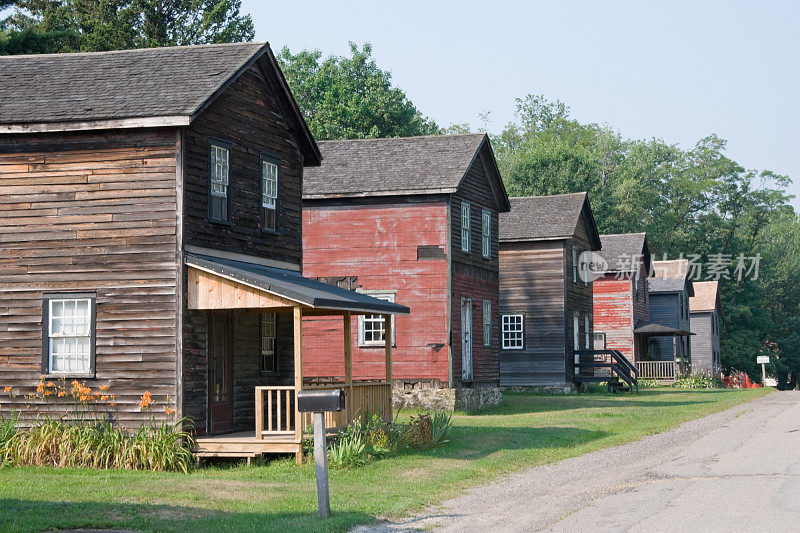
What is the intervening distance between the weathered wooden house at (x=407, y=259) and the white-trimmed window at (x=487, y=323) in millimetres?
1351

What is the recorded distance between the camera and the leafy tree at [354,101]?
204ft

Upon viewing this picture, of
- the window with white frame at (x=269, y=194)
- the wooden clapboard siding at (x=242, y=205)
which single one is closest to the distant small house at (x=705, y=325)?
the wooden clapboard siding at (x=242, y=205)

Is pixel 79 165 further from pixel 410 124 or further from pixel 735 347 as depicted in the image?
pixel 735 347

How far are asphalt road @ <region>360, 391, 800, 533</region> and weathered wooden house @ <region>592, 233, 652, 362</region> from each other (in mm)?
33288

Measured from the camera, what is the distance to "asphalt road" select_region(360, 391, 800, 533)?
1225cm

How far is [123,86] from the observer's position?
20500 millimetres

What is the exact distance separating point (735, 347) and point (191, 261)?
71380 mm

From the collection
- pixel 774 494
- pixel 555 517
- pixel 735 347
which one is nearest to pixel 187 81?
pixel 555 517

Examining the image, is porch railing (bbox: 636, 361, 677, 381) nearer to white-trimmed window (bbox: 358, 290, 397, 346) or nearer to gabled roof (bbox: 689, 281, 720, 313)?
gabled roof (bbox: 689, 281, 720, 313)

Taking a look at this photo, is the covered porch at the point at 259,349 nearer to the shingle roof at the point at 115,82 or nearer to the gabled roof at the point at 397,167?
the shingle roof at the point at 115,82

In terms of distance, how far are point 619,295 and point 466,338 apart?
2589 cm

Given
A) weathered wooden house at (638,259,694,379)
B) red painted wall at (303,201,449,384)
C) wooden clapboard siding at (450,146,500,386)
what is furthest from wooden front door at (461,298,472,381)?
weathered wooden house at (638,259,694,379)

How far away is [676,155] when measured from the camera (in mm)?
97125

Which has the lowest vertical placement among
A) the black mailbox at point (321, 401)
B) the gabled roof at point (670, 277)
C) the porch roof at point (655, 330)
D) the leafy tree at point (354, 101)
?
the black mailbox at point (321, 401)
